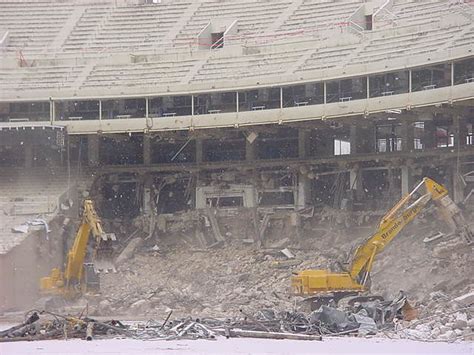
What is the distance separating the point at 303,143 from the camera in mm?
50656

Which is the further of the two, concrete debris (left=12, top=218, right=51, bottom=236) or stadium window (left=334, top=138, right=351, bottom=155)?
stadium window (left=334, top=138, right=351, bottom=155)

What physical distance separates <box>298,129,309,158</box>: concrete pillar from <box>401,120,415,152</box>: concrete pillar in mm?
4349

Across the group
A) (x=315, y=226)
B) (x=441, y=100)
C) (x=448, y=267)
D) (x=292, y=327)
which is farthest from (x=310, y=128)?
(x=292, y=327)

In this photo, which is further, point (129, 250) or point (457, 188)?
point (129, 250)

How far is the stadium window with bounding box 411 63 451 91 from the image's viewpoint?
45.1 meters

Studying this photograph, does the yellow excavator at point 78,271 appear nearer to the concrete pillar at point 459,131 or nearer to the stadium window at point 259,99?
the stadium window at point 259,99

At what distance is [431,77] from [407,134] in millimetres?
2880

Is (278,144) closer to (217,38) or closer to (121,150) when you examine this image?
(121,150)

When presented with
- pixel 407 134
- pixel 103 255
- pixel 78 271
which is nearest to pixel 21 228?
pixel 78 271

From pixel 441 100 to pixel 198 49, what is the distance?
15.0m

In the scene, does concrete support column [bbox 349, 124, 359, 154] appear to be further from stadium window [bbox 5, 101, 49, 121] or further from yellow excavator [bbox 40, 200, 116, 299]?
stadium window [bbox 5, 101, 49, 121]

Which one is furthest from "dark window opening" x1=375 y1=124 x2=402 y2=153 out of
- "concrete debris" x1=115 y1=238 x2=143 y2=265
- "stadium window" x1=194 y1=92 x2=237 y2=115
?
"concrete debris" x1=115 y1=238 x2=143 y2=265

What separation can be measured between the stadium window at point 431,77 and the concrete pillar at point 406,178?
308cm

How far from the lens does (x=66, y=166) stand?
52781 millimetres
